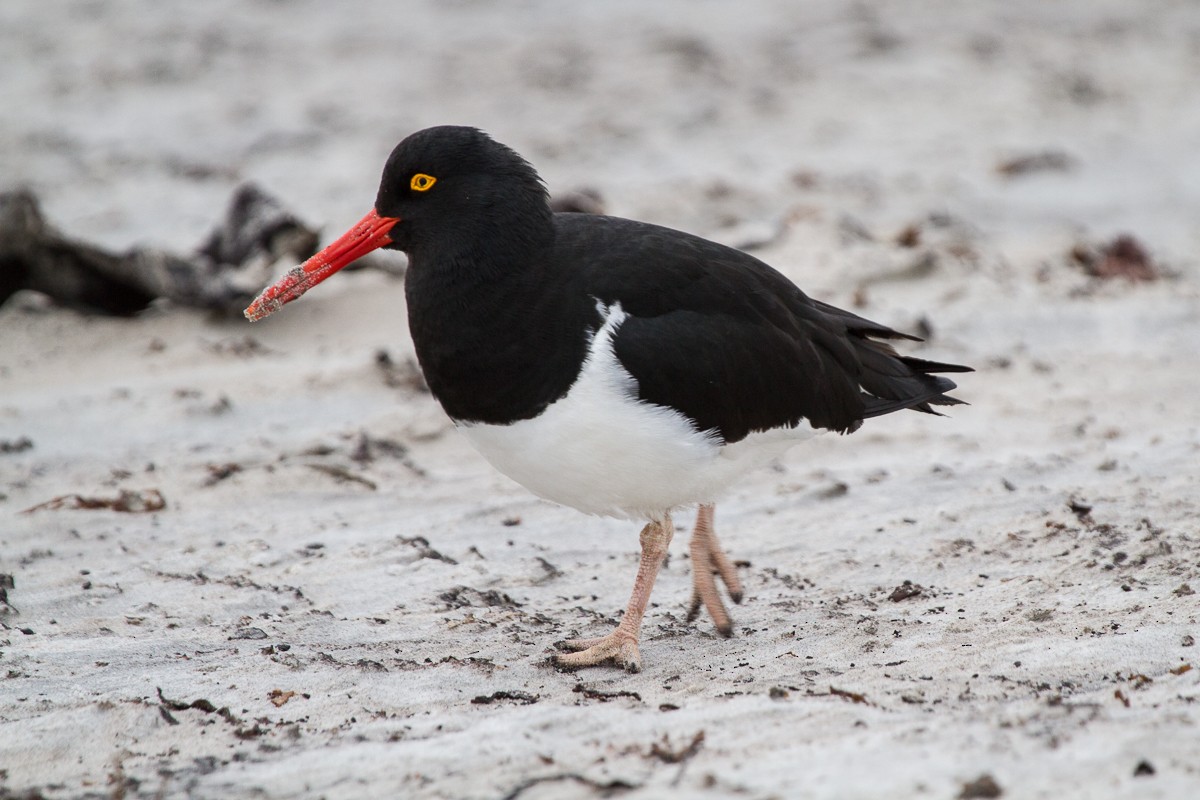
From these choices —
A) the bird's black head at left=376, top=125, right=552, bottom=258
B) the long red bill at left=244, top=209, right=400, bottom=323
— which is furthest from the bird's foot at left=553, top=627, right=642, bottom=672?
the long red bill at left=244, top=209, right=400, bottom=323

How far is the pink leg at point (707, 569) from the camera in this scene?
543 centimetres

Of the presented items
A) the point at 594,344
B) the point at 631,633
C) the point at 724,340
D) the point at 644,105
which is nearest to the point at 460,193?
the point at 594,344

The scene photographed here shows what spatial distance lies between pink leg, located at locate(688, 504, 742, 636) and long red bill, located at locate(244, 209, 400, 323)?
1.83 m

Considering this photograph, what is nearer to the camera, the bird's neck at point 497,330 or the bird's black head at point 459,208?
the bird's neck at point 497,330

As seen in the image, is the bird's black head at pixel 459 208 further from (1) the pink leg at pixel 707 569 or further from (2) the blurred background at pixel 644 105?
(2) the blurred background at pixel 644 105

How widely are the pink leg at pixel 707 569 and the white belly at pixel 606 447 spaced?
1.69 ft

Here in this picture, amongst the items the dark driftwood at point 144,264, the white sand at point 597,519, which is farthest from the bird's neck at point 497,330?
the dark driftwood at point 144,264

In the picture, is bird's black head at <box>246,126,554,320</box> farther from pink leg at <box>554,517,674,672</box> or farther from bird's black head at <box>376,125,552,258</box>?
pink leg at <box>554,517,674,672</box>

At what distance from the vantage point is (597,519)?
659 centimetres

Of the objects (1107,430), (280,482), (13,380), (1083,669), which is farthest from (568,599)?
(13,380)

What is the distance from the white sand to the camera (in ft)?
12.9

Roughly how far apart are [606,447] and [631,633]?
78 cm

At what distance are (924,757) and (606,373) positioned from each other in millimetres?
1833

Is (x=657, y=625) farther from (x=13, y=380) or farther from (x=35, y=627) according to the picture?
(x=13, y=380)
